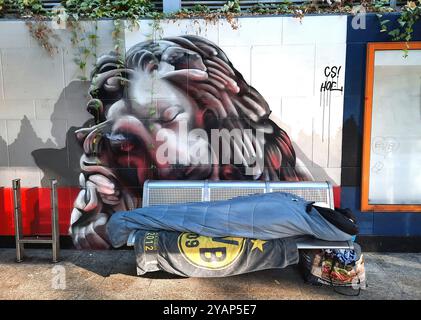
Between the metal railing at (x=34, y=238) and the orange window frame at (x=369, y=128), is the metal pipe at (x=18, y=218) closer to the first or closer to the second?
the metal railing at (x=34, y=238)

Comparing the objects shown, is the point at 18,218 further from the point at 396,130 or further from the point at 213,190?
the point at 396,130

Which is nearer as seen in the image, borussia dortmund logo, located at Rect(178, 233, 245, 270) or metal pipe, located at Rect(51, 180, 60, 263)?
borussia dortmund logo, located at Rect(178, 233, 245, 270)

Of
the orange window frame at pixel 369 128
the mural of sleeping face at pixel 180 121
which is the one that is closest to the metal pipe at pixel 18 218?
the mural of sleeping face at pixel 180 121

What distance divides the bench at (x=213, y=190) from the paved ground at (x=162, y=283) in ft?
2.66

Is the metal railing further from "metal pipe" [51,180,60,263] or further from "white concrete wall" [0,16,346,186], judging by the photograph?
"white concrete wall" [0,16,346,186]

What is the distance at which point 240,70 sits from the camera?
4715 mm

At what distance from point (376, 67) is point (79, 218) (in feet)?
13.0

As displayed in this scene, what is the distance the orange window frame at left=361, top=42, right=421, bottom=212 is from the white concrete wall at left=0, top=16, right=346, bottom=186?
0.28m

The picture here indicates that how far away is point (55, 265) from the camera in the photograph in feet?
14.9

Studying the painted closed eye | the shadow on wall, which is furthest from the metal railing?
the painted closed eye

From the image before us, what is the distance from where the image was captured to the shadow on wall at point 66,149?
4836mm

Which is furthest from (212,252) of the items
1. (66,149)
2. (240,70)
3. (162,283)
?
(66,149)

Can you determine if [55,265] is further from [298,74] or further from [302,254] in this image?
[298,74]

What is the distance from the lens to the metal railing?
4.54 m
